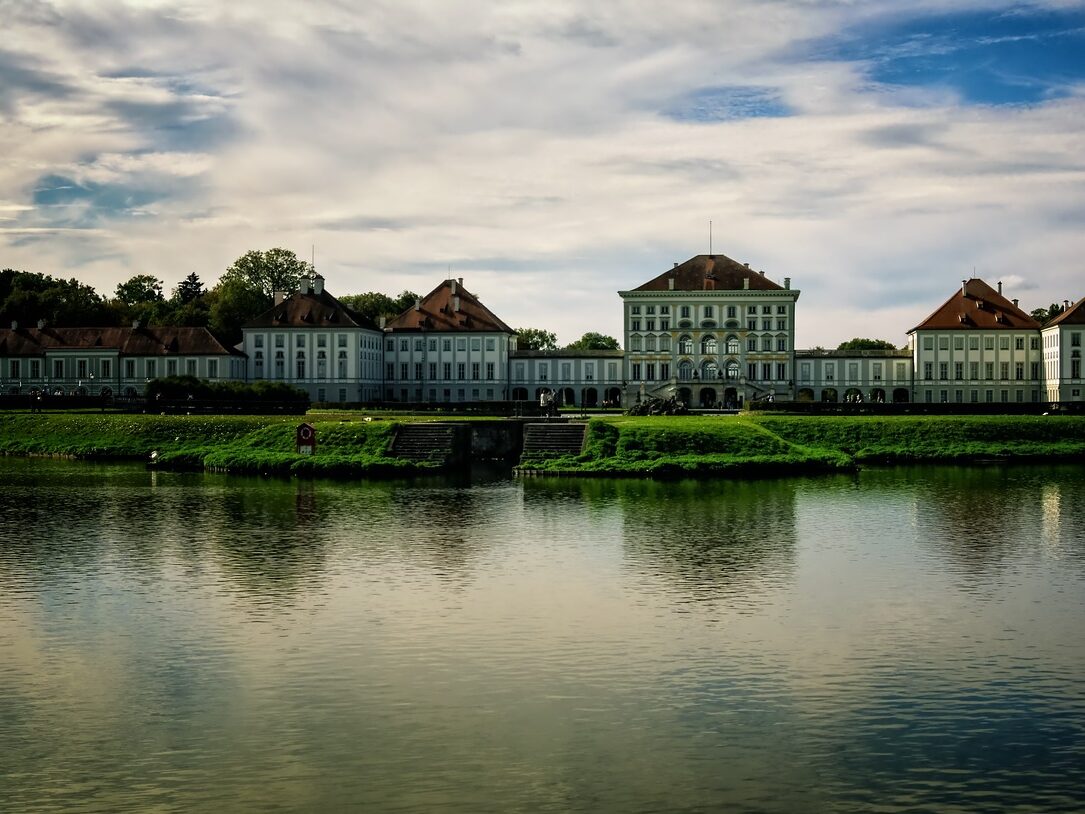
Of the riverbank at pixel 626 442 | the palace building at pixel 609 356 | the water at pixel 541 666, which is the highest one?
the palace building at pixel 609 356

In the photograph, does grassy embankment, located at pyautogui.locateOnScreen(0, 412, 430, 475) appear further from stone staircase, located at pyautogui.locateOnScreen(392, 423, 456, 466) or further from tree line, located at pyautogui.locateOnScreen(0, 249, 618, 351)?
tree line, located at pyautogui.locateOnScreen(0, 249, 618, 351)

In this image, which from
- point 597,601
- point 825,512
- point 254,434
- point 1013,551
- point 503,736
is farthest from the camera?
point 254,434

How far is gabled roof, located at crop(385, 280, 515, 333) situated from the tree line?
13.4ft

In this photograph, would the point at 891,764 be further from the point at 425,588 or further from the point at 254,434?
the point at 254,434

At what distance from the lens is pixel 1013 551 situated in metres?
28.0

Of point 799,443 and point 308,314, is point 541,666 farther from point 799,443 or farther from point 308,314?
point 308,314

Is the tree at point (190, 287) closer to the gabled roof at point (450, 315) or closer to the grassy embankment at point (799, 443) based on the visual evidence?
the gabled roof at point (450, 315)

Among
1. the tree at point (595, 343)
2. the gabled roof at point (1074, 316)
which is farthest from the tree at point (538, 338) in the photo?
the gabled roof at point (1074, 316)

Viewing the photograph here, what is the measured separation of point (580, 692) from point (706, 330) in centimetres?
8806

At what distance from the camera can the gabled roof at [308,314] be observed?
3937 inches

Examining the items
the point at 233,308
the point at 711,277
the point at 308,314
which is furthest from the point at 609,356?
the point at 233,308

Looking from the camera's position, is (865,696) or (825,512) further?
(825,512)

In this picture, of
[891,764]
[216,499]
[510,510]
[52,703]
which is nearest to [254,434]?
[216,499]

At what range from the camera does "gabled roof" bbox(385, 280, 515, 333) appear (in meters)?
104
